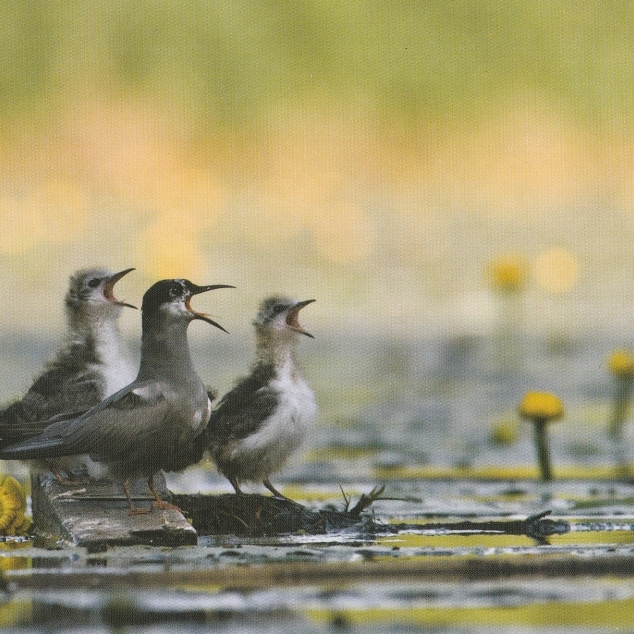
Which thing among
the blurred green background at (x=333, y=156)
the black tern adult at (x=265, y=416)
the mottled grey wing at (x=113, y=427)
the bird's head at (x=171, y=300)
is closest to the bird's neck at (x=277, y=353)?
the black tern adult at (x=265, y=416)

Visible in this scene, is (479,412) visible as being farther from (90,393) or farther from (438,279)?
(90,393)

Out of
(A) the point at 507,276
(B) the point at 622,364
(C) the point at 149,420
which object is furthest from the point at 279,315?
(A) the point at 507,276

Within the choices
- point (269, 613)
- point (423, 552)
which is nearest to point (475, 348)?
point (423, 552)

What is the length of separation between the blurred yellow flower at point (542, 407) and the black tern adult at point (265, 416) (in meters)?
1.87

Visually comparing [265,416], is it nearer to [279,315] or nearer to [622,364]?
[279,315]

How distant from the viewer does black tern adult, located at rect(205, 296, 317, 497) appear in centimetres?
926

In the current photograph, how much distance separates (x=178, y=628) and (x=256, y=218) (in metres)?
13.7

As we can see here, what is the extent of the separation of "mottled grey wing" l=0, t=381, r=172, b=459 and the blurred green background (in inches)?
385

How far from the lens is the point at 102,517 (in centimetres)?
834

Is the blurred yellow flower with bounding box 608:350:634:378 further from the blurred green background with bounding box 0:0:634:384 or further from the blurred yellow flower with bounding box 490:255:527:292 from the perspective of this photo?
the blurred green background with bounding box 0:0:634:384

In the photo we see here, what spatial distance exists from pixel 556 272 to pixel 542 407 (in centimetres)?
836

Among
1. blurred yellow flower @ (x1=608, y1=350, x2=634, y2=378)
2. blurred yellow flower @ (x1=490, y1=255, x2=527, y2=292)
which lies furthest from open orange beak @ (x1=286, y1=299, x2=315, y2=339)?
blurred yellow flower @ (x1=490, y1=255, x2=527, y2=292)

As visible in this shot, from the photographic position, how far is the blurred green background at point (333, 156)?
18.8 metres

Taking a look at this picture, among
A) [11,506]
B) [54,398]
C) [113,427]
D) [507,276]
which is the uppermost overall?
[507,276]
